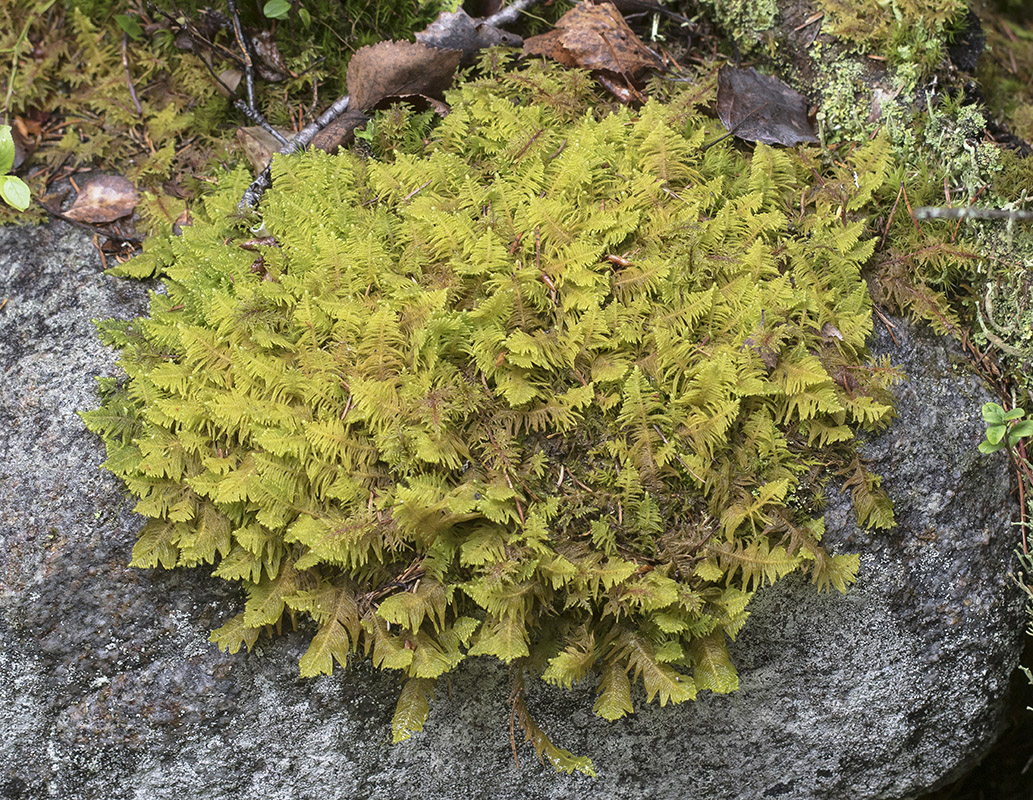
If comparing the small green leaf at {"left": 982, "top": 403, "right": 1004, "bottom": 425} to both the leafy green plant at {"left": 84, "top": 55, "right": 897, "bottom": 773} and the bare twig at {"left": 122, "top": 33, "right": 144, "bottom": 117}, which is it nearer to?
the leafy green plant at {"left": 84, "top": 55, "right": 897, "bottom": 773}

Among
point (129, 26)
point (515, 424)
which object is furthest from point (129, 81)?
point (515, 424)

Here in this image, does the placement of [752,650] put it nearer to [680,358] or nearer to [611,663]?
[611,663]

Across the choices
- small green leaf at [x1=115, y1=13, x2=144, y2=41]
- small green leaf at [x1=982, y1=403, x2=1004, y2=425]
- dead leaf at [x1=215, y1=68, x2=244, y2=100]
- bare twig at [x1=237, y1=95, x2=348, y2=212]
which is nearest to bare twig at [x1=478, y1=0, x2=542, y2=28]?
bare twig at [x1=237, y1=95, x2=348, y2=212]

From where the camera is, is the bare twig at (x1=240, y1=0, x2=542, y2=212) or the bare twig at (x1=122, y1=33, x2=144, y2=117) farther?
the bare twig at (x1=122, y1=33, x2=144, y2=117)

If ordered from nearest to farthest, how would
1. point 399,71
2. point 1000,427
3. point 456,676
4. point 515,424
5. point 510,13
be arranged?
point 515,424, point 456,676, point 1000,427, point 399,71, point 510,13

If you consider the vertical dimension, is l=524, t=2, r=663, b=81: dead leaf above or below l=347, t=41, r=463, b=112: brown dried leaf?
above

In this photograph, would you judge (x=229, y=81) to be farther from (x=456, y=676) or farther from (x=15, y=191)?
(x=456, y=676)

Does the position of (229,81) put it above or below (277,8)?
below

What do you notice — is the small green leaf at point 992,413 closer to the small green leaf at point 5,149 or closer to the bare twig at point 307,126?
the bare twig at point 307,126
